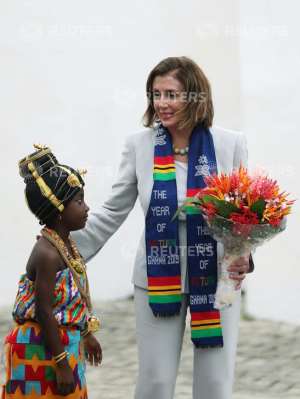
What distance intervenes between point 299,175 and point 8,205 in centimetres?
225

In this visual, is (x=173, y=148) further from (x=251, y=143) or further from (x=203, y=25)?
(x=203, y=25)

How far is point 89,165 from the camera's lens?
7.84 meters

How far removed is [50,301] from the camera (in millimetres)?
3602

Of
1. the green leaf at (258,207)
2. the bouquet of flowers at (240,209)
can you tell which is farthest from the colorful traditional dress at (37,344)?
the green leaf at (258,207)

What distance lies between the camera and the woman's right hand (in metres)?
3.61

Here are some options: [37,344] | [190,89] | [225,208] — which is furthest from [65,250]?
[190,89]

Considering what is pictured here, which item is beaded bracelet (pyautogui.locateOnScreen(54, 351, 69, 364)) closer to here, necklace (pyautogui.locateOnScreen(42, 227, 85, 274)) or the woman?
necklace (pyautogui.locateOnScreen(42, 227, 85, 274))

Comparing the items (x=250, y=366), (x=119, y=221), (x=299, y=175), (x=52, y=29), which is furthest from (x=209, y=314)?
(x=52, y=29)

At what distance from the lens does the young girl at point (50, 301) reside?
11.9ft

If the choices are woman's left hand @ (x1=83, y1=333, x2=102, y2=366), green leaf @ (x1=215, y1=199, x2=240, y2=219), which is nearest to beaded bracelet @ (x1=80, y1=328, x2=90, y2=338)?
woman's left hand @ (x1=83, y1=333, x2=102, y2=366)

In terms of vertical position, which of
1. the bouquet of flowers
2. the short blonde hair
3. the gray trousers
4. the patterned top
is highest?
the short blonde hair

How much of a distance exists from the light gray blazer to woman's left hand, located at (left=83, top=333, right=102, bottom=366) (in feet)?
1.05

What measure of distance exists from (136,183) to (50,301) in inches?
33.3

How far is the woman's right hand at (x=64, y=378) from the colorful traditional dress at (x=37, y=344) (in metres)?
0.04
